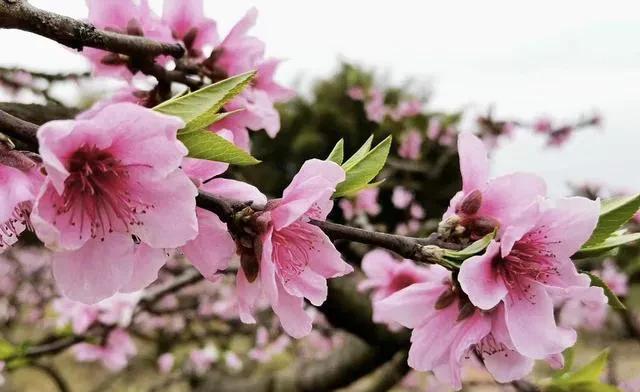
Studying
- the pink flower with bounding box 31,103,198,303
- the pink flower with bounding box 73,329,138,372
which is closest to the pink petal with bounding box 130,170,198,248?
the pink flower with bounding box 31,103,198,303

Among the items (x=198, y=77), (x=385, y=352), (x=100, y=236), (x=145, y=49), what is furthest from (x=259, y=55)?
(x=385, y=352)

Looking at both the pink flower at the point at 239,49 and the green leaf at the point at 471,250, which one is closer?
the green leaf at the point at 471,250

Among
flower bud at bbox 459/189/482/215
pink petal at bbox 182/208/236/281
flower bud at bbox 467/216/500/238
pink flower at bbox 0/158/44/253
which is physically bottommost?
pink petal at bbox 182/208/236/281

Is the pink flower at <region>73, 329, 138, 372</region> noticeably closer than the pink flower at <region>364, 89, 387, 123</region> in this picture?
Yes

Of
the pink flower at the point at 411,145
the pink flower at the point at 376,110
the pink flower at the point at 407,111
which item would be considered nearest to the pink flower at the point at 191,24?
the pink flower at the point at 411,145

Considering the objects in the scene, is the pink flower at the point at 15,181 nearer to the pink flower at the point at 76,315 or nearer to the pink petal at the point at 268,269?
the pink petal at the point at 268,269

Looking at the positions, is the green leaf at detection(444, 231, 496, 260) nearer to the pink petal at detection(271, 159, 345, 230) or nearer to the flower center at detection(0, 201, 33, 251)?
the pink petal at detection(271, 159, 345, 230)
